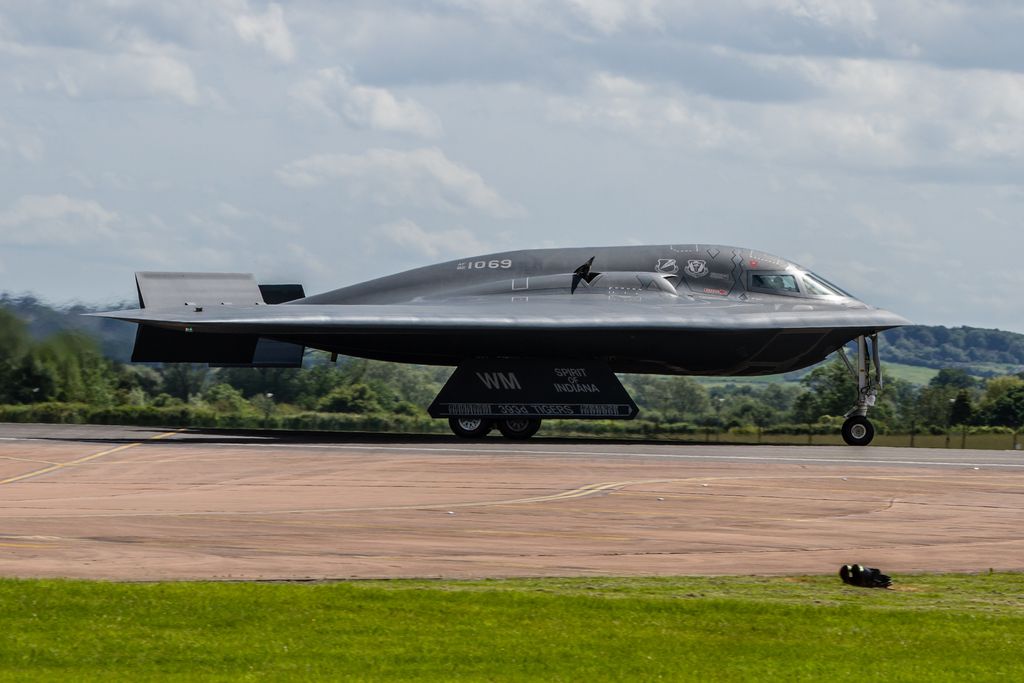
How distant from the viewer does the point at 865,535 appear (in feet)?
57.2

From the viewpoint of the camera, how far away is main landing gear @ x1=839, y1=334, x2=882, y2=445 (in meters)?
34.3

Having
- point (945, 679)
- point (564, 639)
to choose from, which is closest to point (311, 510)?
point (564, 639)

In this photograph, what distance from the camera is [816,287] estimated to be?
115 feet

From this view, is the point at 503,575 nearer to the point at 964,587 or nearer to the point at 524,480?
the point at 964,587

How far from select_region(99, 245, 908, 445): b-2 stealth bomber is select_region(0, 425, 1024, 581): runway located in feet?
9.52

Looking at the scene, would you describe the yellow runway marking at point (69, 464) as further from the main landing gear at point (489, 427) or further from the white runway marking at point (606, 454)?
the main landing gear at point (489, 427)

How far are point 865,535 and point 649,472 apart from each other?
8.36m

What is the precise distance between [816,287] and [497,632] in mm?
25826

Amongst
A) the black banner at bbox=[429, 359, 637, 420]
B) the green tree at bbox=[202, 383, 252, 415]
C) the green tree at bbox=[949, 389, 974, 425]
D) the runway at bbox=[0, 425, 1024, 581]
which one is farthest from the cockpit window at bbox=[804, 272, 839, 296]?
the green tree at bbox=[949, 389, 974, 425]

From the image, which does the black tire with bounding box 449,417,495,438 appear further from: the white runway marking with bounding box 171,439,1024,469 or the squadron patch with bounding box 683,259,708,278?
the squadron patch with bounding box 683,259,708,278

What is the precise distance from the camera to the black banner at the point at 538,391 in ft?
111

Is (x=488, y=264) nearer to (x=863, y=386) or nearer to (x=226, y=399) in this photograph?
(x=863, y=386)

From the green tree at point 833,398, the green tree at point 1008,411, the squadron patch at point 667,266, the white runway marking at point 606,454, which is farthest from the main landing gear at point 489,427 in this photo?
the green tree at point 833,398

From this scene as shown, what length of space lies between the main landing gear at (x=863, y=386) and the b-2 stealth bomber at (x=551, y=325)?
41 millimetres
